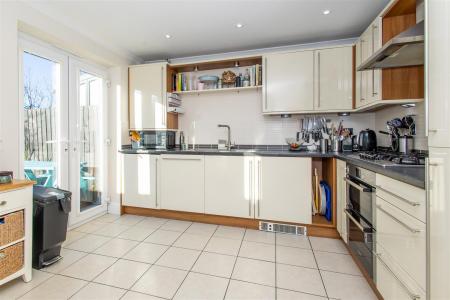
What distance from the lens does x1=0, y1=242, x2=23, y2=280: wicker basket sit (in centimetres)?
149

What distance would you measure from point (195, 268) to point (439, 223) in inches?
64.2

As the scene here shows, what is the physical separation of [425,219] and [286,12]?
84.6 inches

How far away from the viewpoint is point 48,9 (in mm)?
2129

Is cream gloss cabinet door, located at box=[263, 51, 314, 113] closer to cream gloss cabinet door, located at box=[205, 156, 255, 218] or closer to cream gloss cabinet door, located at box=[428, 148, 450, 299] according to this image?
cream gloss cabinet door, located at box=[205, 156, 255, 218]

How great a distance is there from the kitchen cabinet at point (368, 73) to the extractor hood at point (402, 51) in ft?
0.65

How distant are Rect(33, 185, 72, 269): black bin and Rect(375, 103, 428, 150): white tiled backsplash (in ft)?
10.1

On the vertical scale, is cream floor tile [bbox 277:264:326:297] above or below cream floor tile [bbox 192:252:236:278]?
below

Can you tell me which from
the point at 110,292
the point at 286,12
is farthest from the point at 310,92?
the point at 110,292

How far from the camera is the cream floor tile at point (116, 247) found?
2092 mm

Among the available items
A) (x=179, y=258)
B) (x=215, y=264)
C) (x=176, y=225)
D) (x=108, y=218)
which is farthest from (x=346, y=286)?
(x=108, y=218)

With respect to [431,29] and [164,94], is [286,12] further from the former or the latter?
[164,94]

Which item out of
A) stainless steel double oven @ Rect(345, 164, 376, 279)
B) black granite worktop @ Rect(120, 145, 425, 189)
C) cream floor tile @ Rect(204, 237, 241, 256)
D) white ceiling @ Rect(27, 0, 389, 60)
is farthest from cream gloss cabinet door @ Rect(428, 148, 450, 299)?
white ceiling @ Rect(27, 0, 389, 60)

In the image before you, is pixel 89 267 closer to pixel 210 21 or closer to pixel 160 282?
pixel 160 282

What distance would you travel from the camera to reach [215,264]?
6.25 feet
